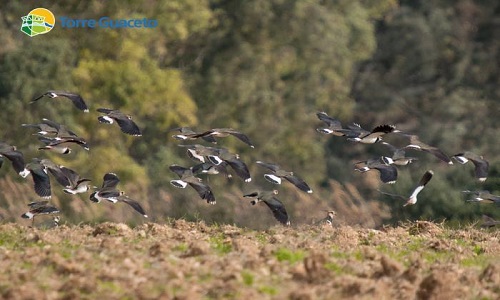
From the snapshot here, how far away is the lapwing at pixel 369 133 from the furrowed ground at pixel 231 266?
4.45 feet

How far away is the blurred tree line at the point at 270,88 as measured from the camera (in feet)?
96.4

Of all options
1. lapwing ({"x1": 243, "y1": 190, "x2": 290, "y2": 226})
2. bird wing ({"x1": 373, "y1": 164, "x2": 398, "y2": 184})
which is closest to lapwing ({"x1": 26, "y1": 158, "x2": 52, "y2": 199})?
lapwing ({"x1": 243, "y1": 190, "x2": 290, "y2": 226})

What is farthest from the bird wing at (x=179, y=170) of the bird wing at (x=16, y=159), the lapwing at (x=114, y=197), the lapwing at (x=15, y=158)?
the bird wing at (x=16, y=159)

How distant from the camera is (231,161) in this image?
17.9m


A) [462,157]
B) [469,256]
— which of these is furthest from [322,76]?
[469,256]

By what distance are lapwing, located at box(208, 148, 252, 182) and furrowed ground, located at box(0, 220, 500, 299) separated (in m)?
1.71

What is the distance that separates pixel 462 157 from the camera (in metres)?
18.3

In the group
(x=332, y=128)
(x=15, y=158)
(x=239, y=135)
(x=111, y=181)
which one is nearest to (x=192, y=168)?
(x=239, y=135)

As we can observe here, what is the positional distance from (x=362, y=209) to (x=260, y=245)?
12.1 meters

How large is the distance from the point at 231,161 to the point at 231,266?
5773 mm

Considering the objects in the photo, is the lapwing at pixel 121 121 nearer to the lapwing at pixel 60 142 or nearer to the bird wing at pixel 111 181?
the lapwing at pixel 60 142

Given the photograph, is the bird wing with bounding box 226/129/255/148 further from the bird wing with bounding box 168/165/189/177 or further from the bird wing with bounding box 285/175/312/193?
the bird wing with bounding box 168/165/189/177

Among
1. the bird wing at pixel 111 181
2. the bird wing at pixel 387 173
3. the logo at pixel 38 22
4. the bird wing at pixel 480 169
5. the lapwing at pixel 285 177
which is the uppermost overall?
the bird wing at pixel 111 181

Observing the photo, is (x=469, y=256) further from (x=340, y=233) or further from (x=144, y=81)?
(x=144, y=81)
